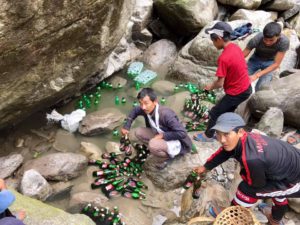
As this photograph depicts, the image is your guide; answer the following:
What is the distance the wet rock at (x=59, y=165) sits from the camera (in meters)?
6.66

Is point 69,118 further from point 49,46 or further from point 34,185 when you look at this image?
point 49,46

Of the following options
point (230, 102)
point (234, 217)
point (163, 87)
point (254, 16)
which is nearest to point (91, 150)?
point (230, 102)

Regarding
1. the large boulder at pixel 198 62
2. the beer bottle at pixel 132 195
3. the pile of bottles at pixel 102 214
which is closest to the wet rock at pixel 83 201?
the pile of bottles at pixel 102 214

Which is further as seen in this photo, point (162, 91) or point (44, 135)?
point (162, 91)

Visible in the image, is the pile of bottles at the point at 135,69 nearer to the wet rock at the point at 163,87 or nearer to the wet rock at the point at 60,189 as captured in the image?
the wet rock at the point at 163,87

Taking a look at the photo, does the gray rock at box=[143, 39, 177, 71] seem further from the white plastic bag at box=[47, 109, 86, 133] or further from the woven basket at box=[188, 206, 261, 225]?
the woven basket at box=[188, 206, 261, 225]

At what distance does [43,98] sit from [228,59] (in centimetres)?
374

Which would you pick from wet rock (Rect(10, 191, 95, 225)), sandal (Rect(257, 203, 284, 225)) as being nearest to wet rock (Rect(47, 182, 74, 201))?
wet rock (Rect(10, 191, 95, 225))

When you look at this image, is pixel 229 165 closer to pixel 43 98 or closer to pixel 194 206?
pixel 194 206

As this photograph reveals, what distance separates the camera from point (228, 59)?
6055mm

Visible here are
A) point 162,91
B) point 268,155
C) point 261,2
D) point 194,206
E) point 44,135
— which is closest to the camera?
point 268,155

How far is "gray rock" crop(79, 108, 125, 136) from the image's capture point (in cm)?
789

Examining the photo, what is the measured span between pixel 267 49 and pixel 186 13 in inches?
153

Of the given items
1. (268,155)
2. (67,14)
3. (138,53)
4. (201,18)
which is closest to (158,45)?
(138,53)
